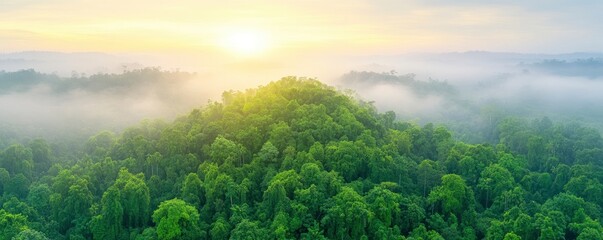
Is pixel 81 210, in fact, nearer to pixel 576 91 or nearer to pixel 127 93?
pixel 127 93

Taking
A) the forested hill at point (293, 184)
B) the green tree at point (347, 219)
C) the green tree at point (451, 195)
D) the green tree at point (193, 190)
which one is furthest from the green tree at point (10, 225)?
the green tree at point (451, 195)

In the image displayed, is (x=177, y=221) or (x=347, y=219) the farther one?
(x=347, y=219)

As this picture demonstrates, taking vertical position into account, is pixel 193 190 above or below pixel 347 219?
above

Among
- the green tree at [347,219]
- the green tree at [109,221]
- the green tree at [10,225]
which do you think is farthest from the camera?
the green tree at [109,221]

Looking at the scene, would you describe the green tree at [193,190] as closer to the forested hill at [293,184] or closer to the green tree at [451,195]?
the forested hill at [293,184]

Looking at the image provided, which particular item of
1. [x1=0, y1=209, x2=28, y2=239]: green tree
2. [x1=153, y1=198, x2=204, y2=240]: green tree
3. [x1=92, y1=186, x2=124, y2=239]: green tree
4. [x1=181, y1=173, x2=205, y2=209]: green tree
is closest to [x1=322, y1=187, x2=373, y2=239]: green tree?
[x1=153, y1=198, x2=204, y2=240]: green tree

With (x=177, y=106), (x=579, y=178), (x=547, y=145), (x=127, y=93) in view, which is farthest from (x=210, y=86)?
(x=579, y=178)

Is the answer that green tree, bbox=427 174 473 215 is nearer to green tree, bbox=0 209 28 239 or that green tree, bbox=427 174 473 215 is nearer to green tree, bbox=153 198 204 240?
green tree, bbox=153 198 204 240

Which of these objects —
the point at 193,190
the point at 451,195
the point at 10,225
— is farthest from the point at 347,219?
the point at 10,225

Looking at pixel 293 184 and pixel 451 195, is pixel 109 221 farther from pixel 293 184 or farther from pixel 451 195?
pixel 451 195
